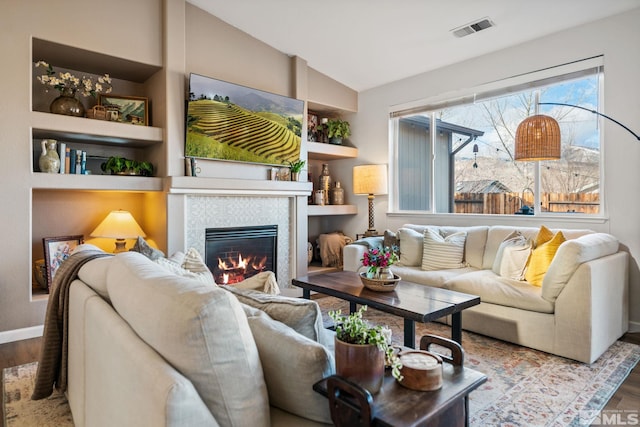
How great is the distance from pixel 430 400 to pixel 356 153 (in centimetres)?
471

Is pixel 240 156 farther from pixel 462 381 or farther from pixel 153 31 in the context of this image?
pixel 462 381

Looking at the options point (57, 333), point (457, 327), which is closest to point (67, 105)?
point (57, 333)

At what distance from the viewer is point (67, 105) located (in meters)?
3.37

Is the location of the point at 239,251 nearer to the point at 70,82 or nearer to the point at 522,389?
the point at 70,82

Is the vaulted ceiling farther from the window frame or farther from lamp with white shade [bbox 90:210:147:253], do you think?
lamp with white shade [bbox 90:210:147:253]

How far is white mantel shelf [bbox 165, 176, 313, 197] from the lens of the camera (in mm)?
3680

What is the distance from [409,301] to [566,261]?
1.21m

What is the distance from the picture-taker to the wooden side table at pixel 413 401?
3.09ft

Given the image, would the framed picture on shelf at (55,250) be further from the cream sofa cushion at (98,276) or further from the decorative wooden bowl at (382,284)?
the decorative wooden bowl at (382,284)

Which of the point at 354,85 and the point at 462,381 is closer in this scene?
the point at 462,381

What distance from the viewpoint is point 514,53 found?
3900 mm

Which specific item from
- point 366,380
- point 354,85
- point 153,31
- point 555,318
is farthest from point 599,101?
point 153,31

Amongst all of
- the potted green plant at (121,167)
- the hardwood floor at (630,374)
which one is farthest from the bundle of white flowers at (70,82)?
the hardwood floor at (630,374)

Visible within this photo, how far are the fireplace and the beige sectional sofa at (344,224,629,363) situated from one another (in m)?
1.80
